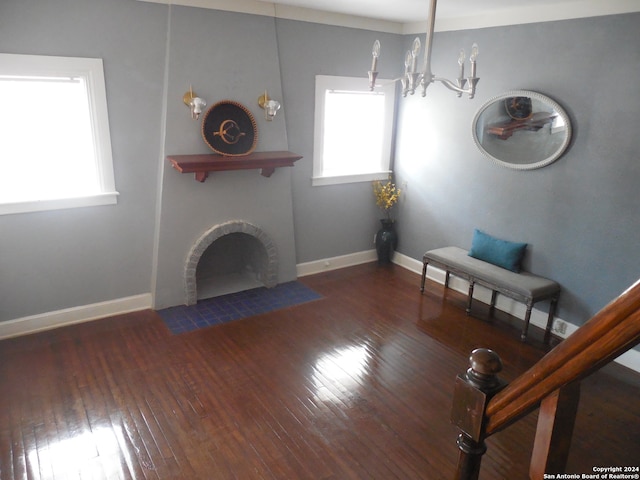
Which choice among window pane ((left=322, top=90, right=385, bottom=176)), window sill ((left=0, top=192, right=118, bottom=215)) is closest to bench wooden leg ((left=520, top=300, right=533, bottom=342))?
window pane ((left=322, top=90, right=385, bottom=176))

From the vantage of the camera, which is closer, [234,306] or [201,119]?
[201,119]

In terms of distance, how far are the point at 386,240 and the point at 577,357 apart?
504 cm

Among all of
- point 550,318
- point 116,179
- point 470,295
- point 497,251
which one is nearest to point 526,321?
point 550,318

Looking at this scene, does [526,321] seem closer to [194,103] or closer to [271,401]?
[271,401]

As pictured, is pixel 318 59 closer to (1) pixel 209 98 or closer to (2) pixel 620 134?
(1) pixel 209 98

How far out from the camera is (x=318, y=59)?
4836 mm

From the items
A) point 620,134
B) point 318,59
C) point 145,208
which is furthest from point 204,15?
point 620,134

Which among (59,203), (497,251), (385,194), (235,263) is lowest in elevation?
(235,263)

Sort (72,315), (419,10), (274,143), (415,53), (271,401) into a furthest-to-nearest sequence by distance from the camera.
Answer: (274,143), (419,10), (72,315), (271,401), (415,53)

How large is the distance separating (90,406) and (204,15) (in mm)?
3387

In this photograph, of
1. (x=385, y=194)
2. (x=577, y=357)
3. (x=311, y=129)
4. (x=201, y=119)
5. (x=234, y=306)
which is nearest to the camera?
(x=577, y=357)

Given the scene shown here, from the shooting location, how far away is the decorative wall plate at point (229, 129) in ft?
13.9

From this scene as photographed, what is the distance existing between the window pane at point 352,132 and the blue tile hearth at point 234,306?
150 centimetres

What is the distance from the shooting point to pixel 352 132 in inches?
214
